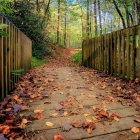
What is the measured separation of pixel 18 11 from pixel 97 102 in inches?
515

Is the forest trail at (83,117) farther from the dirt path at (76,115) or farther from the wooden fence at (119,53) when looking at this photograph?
the wooden fence at (119,53)

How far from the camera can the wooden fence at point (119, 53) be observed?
584 centimetres

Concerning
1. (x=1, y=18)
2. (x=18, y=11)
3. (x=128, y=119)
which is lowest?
(x=128, y=119)

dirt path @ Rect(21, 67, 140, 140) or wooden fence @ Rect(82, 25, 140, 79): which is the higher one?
wooden fence @ Rect(82, 25, 140, 79)

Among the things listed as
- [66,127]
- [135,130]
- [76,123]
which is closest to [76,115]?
[76,123]

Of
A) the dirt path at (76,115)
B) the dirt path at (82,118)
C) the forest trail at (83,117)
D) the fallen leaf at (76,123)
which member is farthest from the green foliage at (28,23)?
the fallen leaf at (76,123)

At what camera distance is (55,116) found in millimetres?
3186

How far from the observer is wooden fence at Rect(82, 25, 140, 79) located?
584 cm

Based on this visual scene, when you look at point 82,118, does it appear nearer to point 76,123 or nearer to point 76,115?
point 76,115

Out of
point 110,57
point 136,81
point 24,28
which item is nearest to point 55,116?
point 136,81

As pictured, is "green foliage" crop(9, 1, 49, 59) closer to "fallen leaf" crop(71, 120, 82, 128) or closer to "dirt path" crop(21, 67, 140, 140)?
"dirt path" crop(21, 67, 140, 140)

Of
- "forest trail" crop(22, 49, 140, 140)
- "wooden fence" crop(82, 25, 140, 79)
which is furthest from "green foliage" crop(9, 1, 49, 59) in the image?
"forest trail" crop(22, 49, 140, 140)

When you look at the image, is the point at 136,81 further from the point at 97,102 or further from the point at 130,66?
the point at 97,102

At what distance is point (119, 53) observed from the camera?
6734mm
